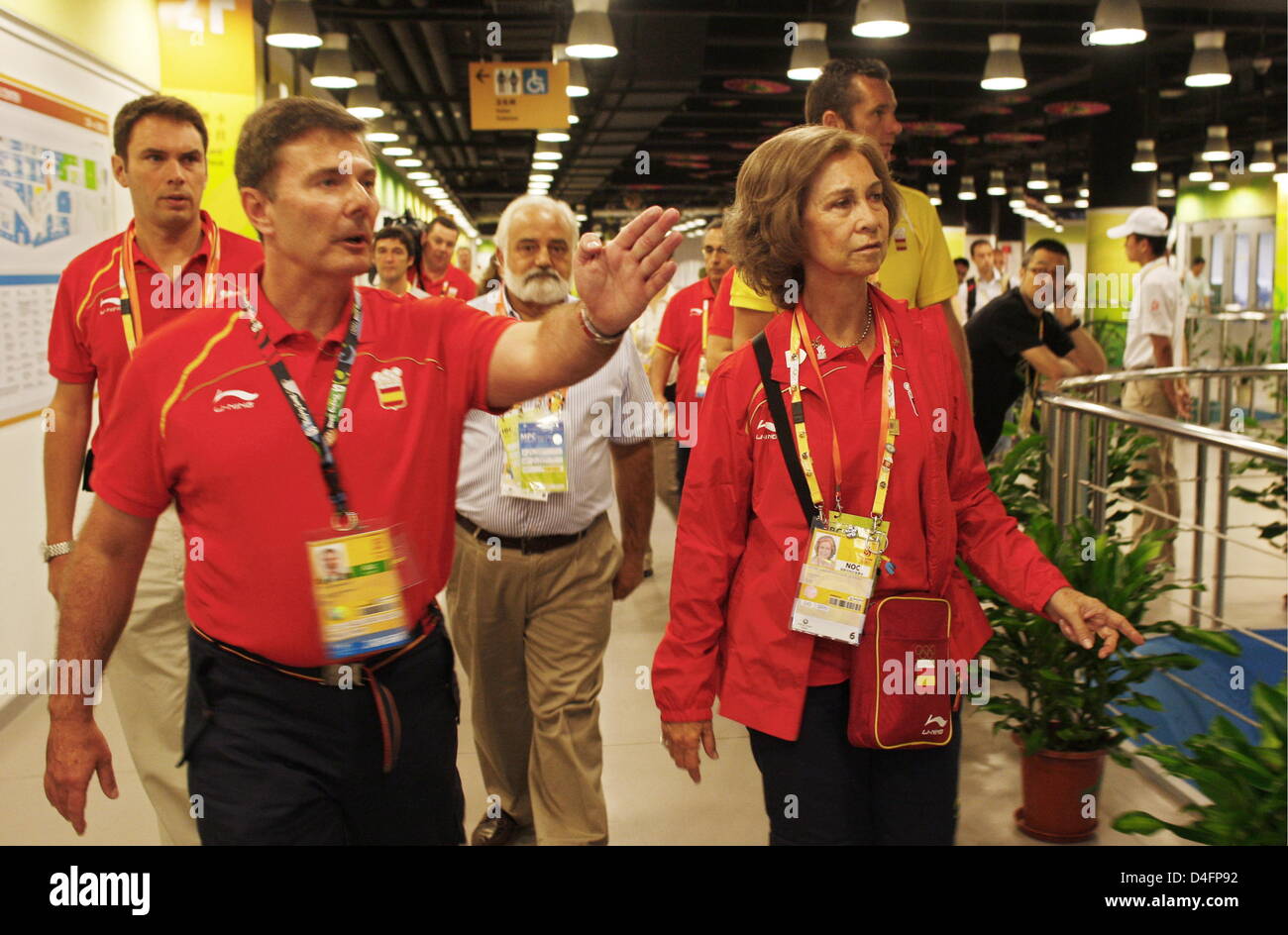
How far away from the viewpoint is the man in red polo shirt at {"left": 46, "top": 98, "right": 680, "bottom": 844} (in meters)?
1.84

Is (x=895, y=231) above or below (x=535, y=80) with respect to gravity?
below

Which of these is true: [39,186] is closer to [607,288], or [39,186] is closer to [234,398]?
[234,398]

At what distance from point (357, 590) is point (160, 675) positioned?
146 centimetres

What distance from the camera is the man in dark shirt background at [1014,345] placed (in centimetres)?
506

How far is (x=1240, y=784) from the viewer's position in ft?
7.91

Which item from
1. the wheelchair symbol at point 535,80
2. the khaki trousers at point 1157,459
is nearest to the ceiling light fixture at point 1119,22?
the khaki trousers at point 1157,459

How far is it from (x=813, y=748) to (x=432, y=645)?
2.22 feet

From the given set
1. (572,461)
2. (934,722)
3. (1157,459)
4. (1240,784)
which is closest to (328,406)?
(934,722)

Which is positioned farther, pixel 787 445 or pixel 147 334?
pixel 147 334

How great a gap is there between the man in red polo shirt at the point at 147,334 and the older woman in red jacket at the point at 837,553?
1.41 meters

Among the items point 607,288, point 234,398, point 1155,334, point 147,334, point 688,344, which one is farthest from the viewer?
point 1155,334

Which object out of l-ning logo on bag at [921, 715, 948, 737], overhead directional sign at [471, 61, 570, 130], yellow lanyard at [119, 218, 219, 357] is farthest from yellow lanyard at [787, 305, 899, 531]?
overhead directional sign at [471, 61, 570, 130]

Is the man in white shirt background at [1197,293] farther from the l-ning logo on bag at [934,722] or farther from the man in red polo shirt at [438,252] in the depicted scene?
the l-ning logo on bag at [934,722]

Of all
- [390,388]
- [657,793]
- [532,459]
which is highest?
[390,388]
